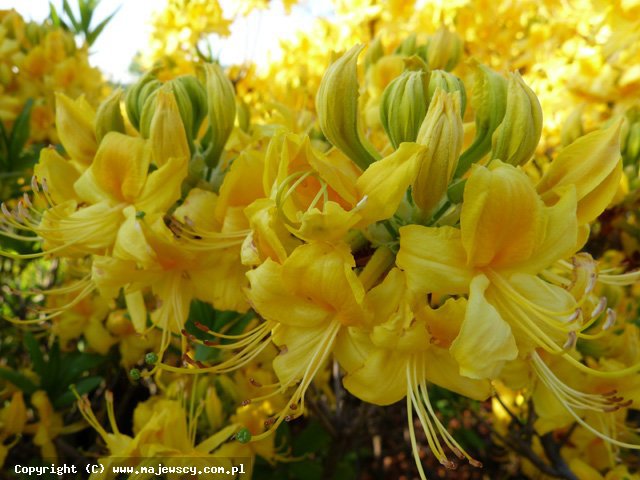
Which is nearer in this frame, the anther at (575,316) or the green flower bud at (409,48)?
the anther at (575,316)

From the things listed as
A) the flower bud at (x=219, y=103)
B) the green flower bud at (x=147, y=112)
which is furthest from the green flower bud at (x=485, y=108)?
the green flower bud at (x=147, y=112)

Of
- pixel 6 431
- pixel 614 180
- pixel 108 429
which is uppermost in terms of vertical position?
pixel 614 180

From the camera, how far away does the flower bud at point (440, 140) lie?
0.82 meters

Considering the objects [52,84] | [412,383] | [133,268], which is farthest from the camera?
[52,84]

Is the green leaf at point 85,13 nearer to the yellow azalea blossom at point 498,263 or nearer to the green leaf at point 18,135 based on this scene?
the green leaf at point 18,135

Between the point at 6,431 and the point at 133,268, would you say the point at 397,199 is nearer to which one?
the point at 133,268

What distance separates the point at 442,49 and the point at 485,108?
74 cm

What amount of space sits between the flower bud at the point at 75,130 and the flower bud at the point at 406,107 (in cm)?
69

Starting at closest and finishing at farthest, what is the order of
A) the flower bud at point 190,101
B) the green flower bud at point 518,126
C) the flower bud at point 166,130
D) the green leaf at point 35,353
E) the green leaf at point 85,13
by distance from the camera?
the green flower bud at point 518,126 → the flower bud at point 166,130 → the flower bud at point 190,101 → the green leaf at point 35,353 → the green leaf at point 85,13

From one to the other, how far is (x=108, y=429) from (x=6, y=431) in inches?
13.8

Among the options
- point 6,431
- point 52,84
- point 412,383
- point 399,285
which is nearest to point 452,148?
point 399,285

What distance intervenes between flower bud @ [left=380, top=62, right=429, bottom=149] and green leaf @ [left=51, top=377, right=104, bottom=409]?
1.27 metres

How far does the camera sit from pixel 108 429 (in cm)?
197

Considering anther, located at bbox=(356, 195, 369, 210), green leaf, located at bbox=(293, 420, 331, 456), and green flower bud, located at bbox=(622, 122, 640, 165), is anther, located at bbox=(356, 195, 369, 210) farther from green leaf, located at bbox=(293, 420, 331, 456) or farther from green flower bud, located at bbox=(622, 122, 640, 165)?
green leaf, located at bbox=(293, 420, 331, 456)
